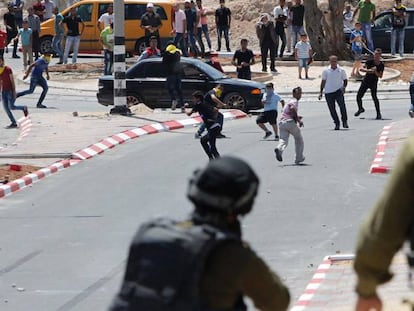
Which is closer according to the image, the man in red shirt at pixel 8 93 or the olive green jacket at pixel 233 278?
the olive green jacket at pixel 233 278

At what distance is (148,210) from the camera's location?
54.7 feet

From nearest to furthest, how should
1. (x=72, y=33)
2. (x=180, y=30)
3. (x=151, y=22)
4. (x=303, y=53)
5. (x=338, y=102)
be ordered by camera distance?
(x=338, y=102) < (x=303, y=53) < (x=151, y=22) < (x=180, y=30) < (x=72, y=33)

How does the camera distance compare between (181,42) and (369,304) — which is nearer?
(369,304)

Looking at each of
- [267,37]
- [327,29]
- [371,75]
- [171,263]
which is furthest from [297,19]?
[171,263]

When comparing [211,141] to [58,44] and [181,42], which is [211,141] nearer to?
[181,42]

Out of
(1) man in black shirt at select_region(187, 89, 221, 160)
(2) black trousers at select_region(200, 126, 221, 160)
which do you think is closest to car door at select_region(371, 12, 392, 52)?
(1) man in black shirt at select_region(187, 89, 221, 160)

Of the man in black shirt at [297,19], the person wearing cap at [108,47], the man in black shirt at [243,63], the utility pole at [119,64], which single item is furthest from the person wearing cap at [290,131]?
the man in black shirt at [297,19]

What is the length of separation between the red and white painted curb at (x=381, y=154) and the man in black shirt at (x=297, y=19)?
13985 millimetres

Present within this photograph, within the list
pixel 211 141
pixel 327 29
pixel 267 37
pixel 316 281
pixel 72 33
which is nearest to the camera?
pixel 316 281

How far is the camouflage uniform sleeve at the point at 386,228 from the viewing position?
4512 millimetres

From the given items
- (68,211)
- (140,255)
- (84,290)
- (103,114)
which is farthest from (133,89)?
(140,255)

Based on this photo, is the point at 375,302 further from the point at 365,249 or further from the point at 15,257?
the point at 15,257

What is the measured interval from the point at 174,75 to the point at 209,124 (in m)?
8.63

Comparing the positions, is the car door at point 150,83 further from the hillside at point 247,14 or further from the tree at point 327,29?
the hillside at point 247,14
